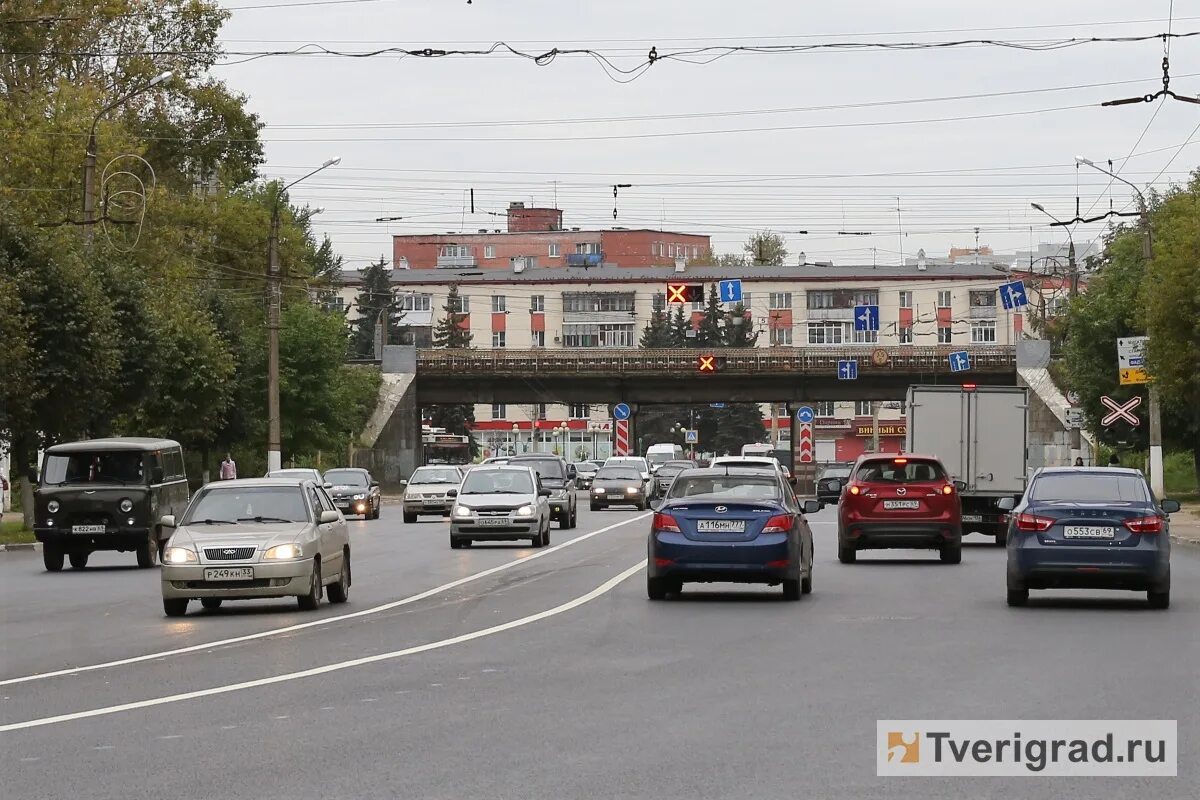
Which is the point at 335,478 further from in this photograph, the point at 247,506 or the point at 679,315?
the point at 679,315

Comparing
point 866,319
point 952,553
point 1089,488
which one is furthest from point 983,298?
point 1089,488

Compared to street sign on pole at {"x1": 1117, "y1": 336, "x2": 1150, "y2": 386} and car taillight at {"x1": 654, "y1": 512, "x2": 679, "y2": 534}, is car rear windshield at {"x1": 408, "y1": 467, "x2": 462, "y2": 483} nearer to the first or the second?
street sign on pole at {"x1": 1117, "y1": 336, "x2": 1150, "y2": 386}

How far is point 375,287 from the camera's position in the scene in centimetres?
14062

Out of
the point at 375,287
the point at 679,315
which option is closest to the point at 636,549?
the point at 375,287

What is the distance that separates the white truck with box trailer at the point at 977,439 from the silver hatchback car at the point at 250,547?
18.8 metres

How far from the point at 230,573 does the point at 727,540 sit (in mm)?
5352

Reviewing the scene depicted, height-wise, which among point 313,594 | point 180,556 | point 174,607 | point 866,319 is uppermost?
point 866,319

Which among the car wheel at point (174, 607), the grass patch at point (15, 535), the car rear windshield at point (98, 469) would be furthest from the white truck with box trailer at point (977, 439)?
the car wheel at point (174, 607)

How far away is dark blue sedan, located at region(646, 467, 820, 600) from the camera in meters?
22.2

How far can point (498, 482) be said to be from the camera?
37594mm

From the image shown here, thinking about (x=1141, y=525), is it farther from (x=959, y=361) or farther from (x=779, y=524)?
(x=959, y=361)

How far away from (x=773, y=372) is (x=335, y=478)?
129 feet

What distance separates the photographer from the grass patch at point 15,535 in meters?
40.9

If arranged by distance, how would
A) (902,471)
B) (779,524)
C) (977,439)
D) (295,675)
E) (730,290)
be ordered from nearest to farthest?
(295,675)
(779,524)
(902,471)
(977,439)
(730,290)
